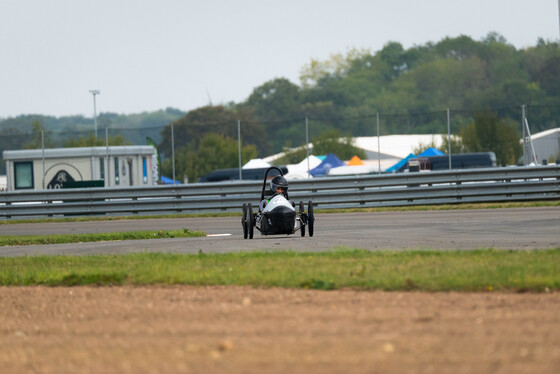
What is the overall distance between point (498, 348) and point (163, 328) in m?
2.72

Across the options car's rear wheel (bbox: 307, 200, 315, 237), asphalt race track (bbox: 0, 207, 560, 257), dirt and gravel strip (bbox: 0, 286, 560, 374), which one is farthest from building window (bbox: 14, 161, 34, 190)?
dirt and gravel strip (bbox: 0, 286, 560, 374)

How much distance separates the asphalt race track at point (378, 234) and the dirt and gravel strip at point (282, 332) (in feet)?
16.5

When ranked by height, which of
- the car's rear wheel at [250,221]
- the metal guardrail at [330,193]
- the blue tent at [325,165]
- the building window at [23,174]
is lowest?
the car's rear wheel at [250,221]

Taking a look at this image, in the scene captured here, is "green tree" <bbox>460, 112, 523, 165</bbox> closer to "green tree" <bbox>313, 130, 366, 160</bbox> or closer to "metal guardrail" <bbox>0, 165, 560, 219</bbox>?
"green tree" <bbox>313, 130, 366, 160</bbox>

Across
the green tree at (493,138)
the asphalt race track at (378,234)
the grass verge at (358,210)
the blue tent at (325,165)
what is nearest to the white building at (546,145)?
the green tree at (493,138)

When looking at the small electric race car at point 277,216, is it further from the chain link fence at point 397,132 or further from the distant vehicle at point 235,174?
the distant vehicle at point 235,174

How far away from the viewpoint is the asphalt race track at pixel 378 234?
14.7m

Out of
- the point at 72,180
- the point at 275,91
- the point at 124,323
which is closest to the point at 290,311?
the point at 124,323

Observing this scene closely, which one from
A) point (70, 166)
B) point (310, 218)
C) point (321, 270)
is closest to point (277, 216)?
point (310, 218)

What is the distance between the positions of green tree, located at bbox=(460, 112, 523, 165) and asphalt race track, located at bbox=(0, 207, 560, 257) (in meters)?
32.1

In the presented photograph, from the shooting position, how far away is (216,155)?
7431 centimetres

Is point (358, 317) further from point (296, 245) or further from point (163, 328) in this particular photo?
point (296, 245)

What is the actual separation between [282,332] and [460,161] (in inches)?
1719

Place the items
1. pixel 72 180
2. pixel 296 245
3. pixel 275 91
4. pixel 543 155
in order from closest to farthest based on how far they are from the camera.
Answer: pixel 296 245, pixel 72 180, pixel 543 155, pixel 275 91
